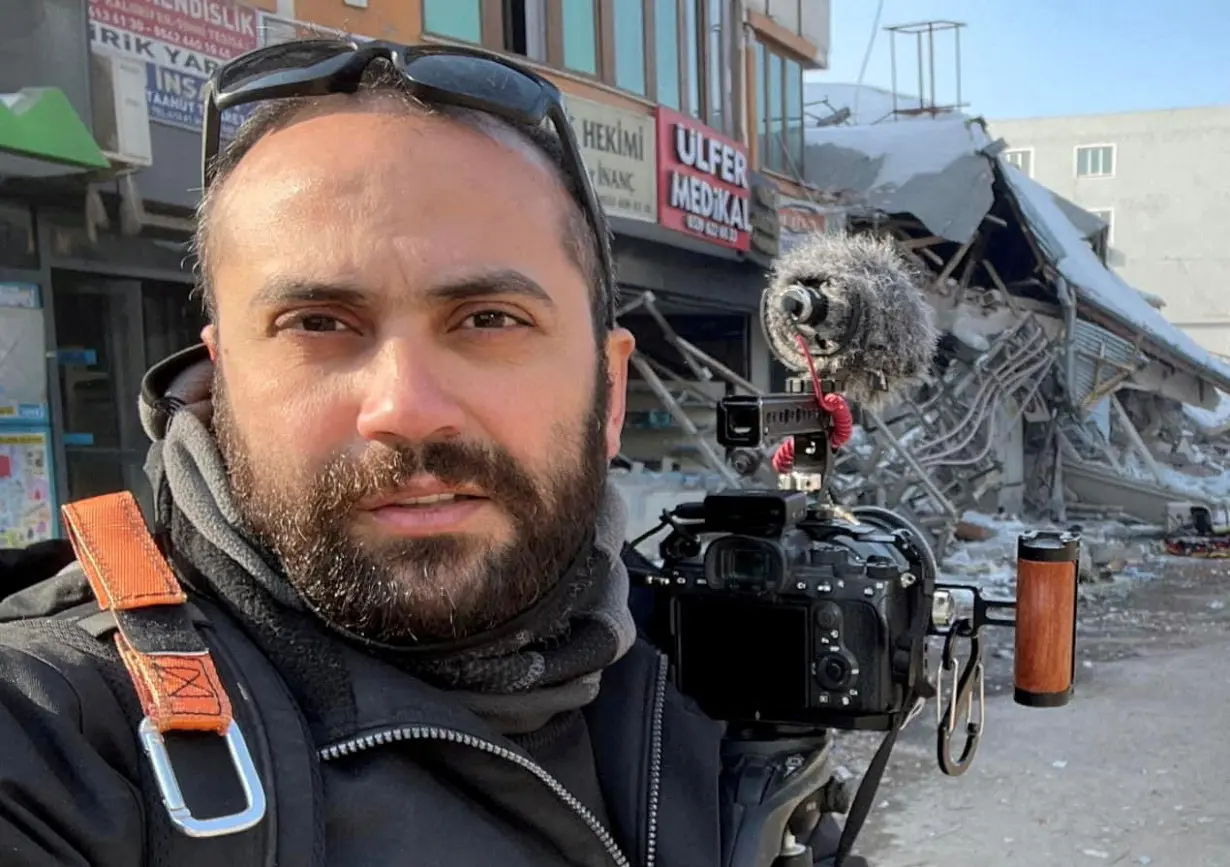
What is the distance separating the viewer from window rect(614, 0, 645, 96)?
312 inches

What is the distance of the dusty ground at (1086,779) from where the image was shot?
3979mm

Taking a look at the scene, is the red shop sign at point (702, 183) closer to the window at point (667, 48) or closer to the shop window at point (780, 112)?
the window at point (667, 48)

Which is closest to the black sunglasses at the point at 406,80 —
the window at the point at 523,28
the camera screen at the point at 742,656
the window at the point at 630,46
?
the camera screen at the point at 742,656

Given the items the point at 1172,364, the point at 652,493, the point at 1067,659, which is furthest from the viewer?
the point at 1172,364

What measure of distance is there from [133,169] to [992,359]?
10161 mm

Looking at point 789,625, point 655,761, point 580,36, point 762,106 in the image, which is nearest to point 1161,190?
point 762,106

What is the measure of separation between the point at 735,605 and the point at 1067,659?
527 mm

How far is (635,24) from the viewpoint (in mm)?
8266

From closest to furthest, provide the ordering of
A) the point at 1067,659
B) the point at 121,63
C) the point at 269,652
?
the point at 269,652 → the point at 1067,659 → the point at 121,63

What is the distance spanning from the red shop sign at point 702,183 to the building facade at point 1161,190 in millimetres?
31012

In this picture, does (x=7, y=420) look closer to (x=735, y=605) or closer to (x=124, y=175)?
(x=124, y=175)

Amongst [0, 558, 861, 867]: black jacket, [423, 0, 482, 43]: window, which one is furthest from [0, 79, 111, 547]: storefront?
[0, 558, 861, 867]: black jacket

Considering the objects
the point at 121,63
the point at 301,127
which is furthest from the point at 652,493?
the point at 301,127

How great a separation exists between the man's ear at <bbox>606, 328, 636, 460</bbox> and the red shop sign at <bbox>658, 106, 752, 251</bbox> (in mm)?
6322
